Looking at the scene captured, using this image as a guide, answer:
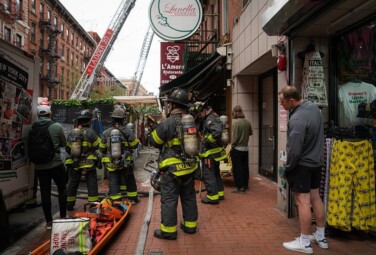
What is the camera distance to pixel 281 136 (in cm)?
560

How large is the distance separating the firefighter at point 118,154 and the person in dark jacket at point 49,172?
0.96 m

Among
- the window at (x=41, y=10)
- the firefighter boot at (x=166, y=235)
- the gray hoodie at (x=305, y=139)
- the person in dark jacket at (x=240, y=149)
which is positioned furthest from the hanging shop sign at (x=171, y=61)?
the window at (x=41, y=10)

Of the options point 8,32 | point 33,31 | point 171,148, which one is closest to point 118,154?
point 171,148

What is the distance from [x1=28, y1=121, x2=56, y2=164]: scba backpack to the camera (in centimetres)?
496

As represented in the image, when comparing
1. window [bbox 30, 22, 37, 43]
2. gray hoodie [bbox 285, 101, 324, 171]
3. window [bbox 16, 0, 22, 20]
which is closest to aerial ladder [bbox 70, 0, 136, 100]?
window [bbox 16, 0, 22, 20]

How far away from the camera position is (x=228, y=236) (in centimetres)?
458

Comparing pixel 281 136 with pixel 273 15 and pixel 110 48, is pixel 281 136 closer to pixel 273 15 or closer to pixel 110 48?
pixel 273 15

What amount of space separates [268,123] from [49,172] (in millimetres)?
5729

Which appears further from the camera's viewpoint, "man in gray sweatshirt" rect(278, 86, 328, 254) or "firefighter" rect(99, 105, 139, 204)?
"firefighter" rect(99, 105, 139, 204)

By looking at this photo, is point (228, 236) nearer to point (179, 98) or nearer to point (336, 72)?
point (179, 98)

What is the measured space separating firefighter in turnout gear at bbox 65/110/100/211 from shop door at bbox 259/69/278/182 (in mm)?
4267

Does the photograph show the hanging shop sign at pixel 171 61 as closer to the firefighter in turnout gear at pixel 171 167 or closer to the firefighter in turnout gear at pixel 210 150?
the firefighter in turnout gear at pixel 210 150

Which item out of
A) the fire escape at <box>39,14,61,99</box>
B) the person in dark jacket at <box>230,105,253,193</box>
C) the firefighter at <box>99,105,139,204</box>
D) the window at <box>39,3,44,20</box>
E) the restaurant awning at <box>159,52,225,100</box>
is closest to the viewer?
the firefighter at <box>99,105,139,204</box>

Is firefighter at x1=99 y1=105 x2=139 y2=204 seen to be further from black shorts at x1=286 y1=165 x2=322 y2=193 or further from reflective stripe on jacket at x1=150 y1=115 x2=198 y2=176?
black shorts at x1=286 y1=165 x2=322 y2=193
